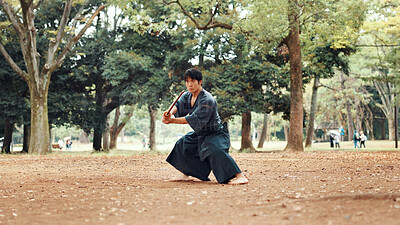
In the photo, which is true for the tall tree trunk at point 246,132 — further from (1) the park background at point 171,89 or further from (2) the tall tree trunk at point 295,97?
(2) the tall tree trunk at point 295,97

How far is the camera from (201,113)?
6.17m

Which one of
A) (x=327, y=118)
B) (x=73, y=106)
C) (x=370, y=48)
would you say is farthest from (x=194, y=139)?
(x=327, y=118)

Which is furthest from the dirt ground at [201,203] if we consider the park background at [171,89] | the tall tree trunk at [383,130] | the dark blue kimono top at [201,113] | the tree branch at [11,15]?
the tall tree trunk at [383,130]

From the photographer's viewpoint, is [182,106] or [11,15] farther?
[11,15]

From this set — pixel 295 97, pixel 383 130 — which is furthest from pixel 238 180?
pixel 383 130

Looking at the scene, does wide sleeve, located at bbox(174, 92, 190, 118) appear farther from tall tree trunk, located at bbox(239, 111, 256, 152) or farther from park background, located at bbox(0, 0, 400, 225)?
tall tree trunk, located at bbox(239, 111, 256, 152)

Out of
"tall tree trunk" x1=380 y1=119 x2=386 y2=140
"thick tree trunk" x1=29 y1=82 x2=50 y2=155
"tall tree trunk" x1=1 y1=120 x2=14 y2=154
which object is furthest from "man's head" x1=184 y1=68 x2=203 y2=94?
"tall tree trunk" x1=380 y1=119 x2=386 y2=140

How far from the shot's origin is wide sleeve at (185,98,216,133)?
6141 mm

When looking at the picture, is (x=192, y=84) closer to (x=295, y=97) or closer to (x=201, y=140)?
(x=201, y=140)

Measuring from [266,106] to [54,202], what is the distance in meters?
18.1

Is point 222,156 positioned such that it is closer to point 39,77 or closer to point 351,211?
point 351,211

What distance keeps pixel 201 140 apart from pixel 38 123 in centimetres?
1355

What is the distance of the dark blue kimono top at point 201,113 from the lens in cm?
616

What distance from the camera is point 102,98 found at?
88.8 feet
